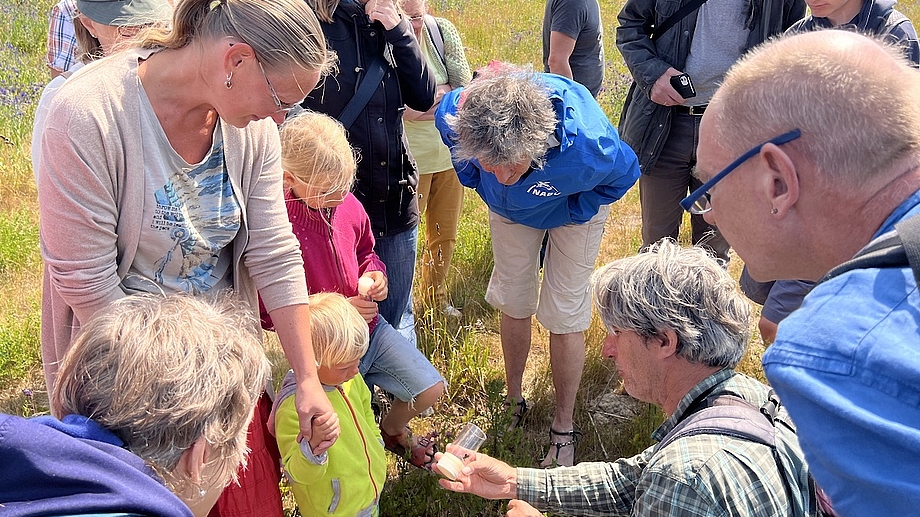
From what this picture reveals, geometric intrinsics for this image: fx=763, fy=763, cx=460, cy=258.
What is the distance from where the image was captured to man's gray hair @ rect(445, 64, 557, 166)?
2906 mm

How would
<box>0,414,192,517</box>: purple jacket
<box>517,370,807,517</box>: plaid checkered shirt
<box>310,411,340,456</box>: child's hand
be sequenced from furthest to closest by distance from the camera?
<box>310,411,340,456</box>: child's hand < <box>517,370,807,517</box>: plaid checkered shirt < <box>0,414,192,517</box>: purple jacket

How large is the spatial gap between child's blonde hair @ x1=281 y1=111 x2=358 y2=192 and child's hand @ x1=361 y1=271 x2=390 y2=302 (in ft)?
1.57

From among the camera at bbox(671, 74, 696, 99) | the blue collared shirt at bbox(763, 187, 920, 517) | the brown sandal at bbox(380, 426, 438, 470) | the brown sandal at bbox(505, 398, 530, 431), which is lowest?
the brown sandal at bbox(505, 398, 530, 431)

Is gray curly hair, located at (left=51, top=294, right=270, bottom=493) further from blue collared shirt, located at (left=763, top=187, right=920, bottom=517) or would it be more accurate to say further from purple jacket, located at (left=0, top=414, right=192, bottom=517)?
blue collared shirt, located at (left=763, top=187, right=920, bottom=517)

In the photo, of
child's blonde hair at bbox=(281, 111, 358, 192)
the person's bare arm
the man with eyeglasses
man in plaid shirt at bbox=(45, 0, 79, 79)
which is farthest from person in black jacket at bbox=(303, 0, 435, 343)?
the man with eyeglasses

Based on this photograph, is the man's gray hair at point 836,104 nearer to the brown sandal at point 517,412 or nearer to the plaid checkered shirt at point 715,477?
the plaid checkered shirt at point 715,477

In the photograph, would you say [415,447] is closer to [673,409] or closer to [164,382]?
[673,409]

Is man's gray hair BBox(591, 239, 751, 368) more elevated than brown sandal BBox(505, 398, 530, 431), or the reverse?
man's gray hair BBox(591, 239, 751, 368)

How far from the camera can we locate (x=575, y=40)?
4629mm

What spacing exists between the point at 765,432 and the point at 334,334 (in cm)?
138

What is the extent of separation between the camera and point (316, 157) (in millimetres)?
2670

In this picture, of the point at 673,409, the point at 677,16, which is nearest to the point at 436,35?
the point at 677,16

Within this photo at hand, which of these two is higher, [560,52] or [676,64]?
[676,64]

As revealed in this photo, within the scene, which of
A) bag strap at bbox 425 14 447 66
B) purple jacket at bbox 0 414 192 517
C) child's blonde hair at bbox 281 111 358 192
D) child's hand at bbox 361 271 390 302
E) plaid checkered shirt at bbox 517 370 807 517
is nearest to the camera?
purple jacket at bbox 0 414 192 517
